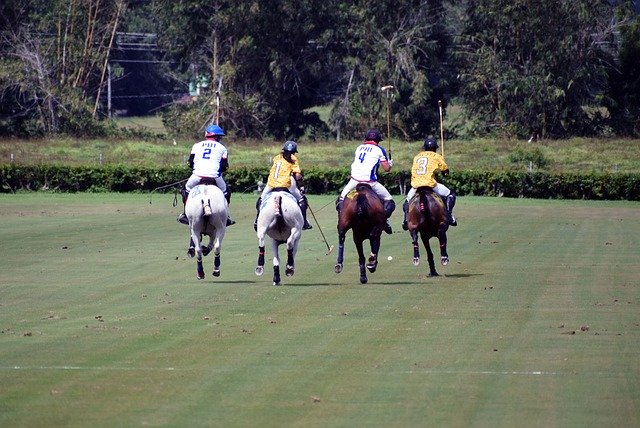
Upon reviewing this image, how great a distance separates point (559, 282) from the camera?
19172 mm

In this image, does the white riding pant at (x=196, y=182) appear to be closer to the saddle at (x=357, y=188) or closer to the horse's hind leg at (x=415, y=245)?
the saddle at (x=357, y=188)

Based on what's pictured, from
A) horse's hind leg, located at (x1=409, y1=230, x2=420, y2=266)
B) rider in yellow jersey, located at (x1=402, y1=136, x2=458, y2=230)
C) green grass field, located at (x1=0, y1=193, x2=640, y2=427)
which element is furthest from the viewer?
horse's hind leg, located at (x1=409, y1=230, x2=420, y2=266)

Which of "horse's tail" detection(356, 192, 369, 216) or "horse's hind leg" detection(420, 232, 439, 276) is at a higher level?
"horse's tail" detection(356, 192, 369, 216)

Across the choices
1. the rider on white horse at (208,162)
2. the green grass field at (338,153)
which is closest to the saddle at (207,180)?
the rider on white horse at (208,162)

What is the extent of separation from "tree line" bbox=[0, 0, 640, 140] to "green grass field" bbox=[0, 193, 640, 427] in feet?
146

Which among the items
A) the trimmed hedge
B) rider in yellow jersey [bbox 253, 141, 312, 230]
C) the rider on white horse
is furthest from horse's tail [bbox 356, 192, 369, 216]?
the trimmed hedge

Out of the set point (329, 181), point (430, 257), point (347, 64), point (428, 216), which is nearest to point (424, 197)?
point (428, 216)

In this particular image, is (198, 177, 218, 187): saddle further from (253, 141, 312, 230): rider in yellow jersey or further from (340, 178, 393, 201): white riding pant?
(340, 178, 393, 201): white riding pant

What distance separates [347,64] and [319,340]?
6068 cm

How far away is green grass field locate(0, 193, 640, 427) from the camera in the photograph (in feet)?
31.1

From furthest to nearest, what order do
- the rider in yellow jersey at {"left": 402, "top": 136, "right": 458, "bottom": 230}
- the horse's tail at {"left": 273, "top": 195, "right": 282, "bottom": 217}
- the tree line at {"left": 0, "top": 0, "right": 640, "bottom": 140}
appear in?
1. the tree line at {"left": 0, "top": 0, "right": 640, "bottom": 140}
2. the rider in yellow jersey at {"left": 402, "top": 136, "right": 458, "bottom": 230}
3. the horse's tail at {"left": 273, "top": 195, "right": 282, "bottom": 217}

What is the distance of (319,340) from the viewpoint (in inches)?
512

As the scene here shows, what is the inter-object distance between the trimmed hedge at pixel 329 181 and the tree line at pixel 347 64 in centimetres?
2089

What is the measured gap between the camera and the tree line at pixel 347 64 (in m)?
68.9
